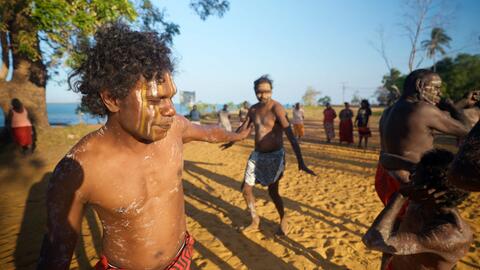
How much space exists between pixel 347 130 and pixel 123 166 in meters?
10.8

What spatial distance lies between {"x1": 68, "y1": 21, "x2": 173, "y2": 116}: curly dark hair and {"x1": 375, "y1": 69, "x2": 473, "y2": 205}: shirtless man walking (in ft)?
6.73

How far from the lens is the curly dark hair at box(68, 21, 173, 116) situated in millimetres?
1324

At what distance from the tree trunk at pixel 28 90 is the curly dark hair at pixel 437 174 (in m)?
13.3

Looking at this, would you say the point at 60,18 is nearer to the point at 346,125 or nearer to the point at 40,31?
the point at 40,31

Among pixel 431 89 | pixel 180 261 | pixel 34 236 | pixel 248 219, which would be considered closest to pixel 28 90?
pixel 34 236

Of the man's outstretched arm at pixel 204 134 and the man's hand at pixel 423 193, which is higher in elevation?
the man's outstretched arm at pixel 204 134

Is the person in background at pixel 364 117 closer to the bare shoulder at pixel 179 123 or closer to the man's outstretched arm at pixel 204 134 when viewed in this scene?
the man's outstretched arm at pixel 204 134

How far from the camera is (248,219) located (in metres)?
4.32

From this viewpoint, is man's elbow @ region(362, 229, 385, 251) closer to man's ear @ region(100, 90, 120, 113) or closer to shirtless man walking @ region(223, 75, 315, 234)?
man's ear @ region(100, 90, 120, 113)

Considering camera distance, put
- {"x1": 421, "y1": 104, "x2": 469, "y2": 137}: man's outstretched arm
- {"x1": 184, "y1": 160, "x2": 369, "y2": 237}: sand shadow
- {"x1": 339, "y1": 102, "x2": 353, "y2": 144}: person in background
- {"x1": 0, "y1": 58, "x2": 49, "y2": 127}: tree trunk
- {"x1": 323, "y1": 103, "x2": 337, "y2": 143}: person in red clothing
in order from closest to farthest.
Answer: {"x1": 421, "y1": 104, "x2": 469, "y2": 137}: man's outstretched arm, {"x1": 184, "y1": 160, "x2": 369, "y2": 237}: sand shadow, {"x1": 0, "y1": 58, "x2": 49, "y2": 127}: tree trunk, {"x1": 339, "y1": 102, "x2": 353, "y2": 144}: person in background, {"x1": 323, "y1": 103, "x2": 337, "y2": 143}: person in red clothing

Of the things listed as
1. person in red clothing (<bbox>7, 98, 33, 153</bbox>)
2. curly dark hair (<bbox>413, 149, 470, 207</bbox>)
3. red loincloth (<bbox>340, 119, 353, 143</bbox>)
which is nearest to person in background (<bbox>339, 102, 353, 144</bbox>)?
red loincloth (<bbox>340, 119, 353, 143</bbox>)

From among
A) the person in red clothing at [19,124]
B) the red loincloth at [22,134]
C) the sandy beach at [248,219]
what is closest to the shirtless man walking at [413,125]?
the sandy beach at [248,219]

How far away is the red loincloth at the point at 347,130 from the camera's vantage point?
424 inches

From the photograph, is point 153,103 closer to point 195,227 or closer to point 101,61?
point 101,61
